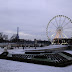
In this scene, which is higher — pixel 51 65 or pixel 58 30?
pixel 58 30

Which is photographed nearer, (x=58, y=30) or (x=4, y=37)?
(x=58, y=30)

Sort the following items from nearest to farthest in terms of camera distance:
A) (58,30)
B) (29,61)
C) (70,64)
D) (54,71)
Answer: (54,71)
(70,64)
(29,61)
(58,30)

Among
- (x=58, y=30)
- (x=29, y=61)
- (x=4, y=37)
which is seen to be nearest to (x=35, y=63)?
(x=29, y=61)

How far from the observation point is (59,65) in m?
9.92

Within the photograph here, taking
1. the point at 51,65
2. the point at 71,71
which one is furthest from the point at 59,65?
the point at 71,71

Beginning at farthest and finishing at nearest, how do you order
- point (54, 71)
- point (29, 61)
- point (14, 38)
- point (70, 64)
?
point (14, 38) → point (29, 61) → point (70, 64) → point (54, 71)

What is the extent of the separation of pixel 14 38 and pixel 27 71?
395ft

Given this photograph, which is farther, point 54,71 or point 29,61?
point 29,61

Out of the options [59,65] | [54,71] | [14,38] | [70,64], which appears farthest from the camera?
[14,38]

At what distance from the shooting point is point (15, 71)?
840 centimetres

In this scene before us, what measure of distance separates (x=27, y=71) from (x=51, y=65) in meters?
2.90

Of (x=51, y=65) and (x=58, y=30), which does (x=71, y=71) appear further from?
(x=58, y=30)

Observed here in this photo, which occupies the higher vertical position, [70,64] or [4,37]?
[4,37]

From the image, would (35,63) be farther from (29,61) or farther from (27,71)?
(27,71)
